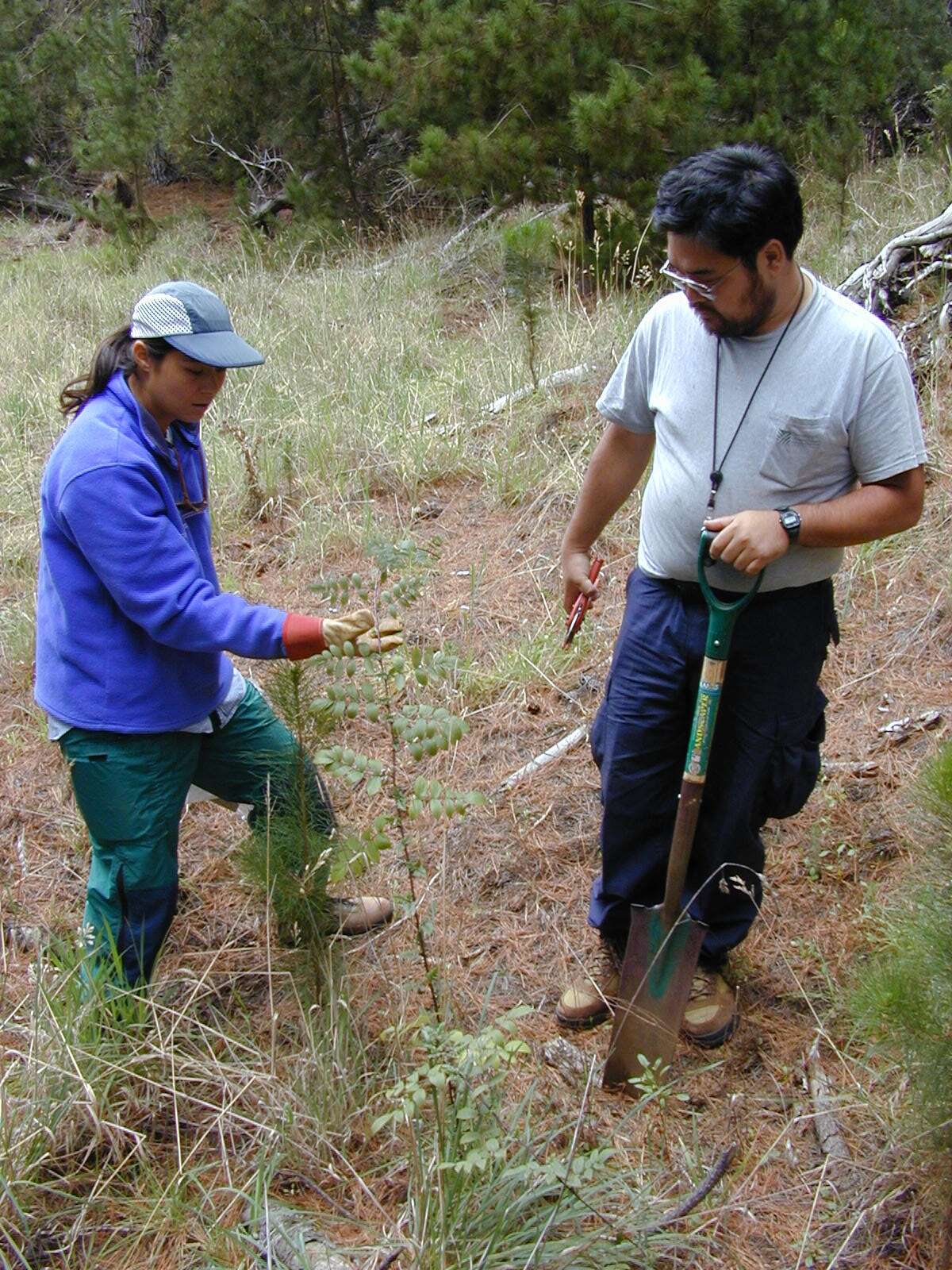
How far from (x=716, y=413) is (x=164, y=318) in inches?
43.5

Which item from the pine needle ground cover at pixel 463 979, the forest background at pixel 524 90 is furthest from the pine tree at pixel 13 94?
the pine needle ground cover at pixel 463 979

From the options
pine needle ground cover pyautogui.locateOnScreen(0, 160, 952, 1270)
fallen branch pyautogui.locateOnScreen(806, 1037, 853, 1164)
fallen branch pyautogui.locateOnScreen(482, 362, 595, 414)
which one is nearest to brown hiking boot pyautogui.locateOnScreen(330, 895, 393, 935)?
pine needle ground cover pyautogui.locateOnScreen(0, 160, 952, 1270)

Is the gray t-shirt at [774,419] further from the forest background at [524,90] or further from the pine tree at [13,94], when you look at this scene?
the pine tree at [13,94]

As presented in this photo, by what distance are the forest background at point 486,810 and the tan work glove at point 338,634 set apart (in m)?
0.13

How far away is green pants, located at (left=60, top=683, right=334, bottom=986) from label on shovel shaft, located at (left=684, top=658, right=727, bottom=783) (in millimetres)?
837

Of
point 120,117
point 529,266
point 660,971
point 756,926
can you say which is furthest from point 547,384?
point 120,117

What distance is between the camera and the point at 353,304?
755 cm

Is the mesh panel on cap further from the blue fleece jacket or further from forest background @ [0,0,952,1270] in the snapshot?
forest background @ [0,0,952,1270]

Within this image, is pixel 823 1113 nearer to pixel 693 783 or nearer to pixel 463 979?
pixel 693 783

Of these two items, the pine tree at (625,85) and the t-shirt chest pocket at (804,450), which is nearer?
the t-shirt chest pocket at (804,450)

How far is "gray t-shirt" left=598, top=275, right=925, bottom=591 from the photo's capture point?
2096mm

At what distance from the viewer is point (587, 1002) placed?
273cm

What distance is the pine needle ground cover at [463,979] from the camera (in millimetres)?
2043

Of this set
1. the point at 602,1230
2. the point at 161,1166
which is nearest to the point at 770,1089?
the point at 602,1230
